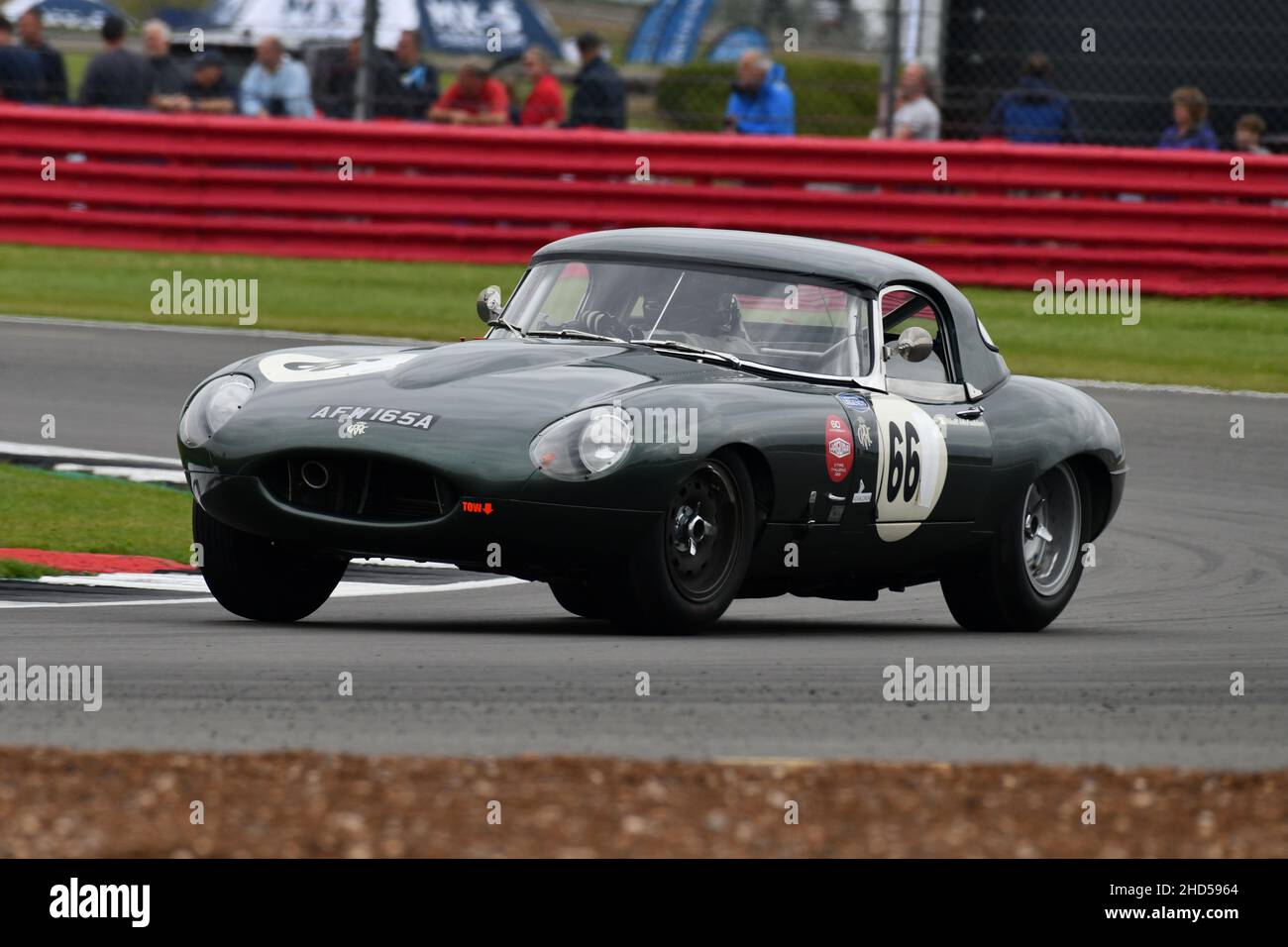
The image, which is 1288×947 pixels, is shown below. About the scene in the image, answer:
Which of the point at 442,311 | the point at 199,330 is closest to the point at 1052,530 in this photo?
the point at 199,330

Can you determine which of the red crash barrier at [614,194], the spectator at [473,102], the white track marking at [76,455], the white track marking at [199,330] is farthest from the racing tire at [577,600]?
the spectator at [473,102]

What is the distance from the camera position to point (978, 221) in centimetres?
1711

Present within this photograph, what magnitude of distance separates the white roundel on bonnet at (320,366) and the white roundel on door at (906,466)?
5.15 feet

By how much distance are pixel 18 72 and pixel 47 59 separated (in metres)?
0.27

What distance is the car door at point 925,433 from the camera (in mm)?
7746

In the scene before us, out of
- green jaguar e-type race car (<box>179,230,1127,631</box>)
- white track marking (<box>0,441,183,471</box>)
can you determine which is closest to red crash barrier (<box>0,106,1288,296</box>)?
white track marking (<box>0,441,183,471</box>)

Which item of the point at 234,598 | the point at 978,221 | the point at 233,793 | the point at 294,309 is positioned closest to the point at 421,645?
the point at 234,598

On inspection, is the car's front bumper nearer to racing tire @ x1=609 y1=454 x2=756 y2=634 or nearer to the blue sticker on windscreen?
racing tire @ x1=609 y1=454 x2=756 y2=634

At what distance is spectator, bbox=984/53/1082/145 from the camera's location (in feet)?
56.9

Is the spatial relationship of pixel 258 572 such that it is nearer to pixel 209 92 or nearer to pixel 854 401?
pixel 854 401

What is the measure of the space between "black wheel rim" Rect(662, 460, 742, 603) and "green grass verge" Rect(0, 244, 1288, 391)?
7857 millimetres
